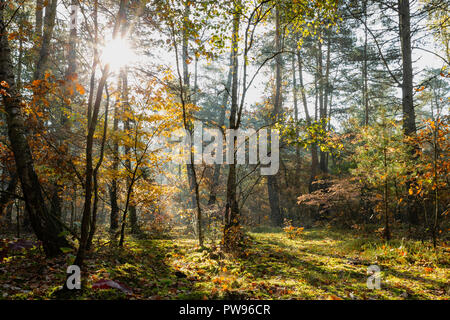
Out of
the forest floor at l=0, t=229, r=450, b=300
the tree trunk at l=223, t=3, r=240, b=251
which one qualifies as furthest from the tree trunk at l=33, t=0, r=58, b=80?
the tree trunk at l=223, t=3, r=240, b=251

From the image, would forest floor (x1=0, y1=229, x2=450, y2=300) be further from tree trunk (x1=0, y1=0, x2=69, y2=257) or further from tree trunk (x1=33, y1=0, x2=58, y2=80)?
tree trunk (x1=33, y1=0, x2=58, y2=80)

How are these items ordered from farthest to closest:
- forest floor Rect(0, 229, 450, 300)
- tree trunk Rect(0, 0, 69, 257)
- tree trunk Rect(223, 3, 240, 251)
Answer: tree trunk Rect(223, 3, 240, 251) < tree trunk Rect(0, 0, 69, 257) < forest floor Rect(0, 229, 450, 300)

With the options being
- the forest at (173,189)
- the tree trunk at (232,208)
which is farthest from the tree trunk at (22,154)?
the tree trunk at (232,208)

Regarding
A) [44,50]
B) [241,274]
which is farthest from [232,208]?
[44,50]

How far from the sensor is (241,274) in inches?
165

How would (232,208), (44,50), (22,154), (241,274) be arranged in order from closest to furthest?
(22,154) → (241,274) → (232,208) → (44,50)

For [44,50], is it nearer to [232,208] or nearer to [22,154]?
[22,154]

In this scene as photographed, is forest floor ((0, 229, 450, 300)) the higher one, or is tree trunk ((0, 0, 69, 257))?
tree trunk ((0, 0, 69, 257))

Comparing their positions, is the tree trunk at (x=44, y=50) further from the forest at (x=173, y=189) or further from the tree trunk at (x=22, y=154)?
the tree trunk at (x=22, y=154)

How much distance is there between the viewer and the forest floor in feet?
10.3

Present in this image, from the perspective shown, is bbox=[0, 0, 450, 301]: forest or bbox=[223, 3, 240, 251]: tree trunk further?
bbox=[223, 3, 240, 251]: tree trunk

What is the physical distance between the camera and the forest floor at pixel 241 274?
3.15m
